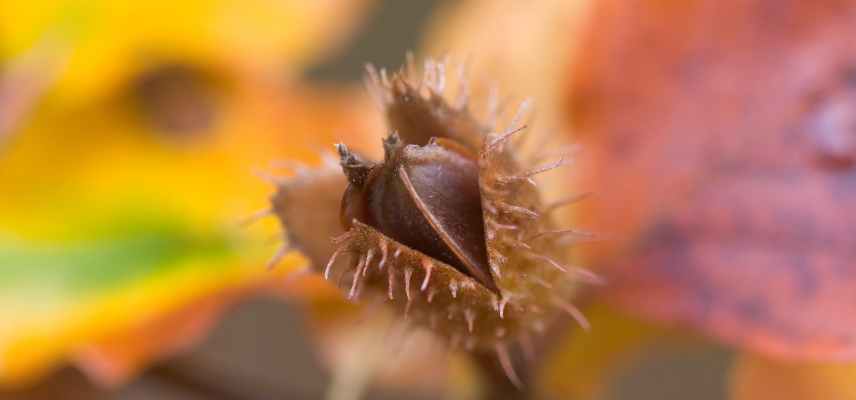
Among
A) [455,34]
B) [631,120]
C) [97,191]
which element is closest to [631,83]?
[631,120]

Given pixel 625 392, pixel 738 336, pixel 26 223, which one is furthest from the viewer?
pixel 625 392

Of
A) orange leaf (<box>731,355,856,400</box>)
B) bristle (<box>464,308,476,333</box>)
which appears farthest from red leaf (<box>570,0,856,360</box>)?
bristle (<box>464,308,476,333</box>)

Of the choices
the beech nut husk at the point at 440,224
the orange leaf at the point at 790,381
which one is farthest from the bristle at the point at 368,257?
the orange leaf at the point at 790,381

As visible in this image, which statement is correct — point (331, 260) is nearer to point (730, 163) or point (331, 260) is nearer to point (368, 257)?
point (368, 257)

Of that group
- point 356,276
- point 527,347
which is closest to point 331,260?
point 356,276

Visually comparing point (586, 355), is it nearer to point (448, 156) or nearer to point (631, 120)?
point (631, 120)

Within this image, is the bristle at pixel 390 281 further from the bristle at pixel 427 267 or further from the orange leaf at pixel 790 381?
the orange leaf at pixel 790 381
